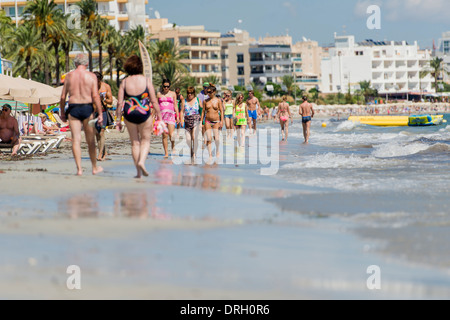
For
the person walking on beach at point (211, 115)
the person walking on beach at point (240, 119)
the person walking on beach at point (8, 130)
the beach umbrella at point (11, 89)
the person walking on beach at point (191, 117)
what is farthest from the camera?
the person walking on beach at point (240, 119)

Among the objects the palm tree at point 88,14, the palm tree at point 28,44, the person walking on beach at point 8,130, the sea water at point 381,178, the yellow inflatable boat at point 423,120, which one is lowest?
the yellow inflatable boat at point 423,120

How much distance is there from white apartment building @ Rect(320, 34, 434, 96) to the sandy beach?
159m

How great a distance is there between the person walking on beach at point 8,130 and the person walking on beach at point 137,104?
7.10 metres

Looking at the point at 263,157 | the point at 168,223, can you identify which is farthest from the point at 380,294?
the point at 263,157

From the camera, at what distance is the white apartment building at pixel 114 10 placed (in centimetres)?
9238

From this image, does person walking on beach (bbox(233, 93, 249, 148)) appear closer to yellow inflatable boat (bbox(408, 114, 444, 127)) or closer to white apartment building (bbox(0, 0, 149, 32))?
yellow inflatable boat (bbox(408, 114, 444, 127))

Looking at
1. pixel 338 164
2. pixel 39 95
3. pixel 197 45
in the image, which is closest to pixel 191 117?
pixel 338 164

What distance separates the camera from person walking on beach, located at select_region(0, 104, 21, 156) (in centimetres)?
1691

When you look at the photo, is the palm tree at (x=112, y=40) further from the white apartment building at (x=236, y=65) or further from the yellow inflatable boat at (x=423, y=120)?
the white apartment building at (x=236, y=65)

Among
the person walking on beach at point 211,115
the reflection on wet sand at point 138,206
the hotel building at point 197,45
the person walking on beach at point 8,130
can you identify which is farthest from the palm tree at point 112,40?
the reflection on wet sand at point 138,206

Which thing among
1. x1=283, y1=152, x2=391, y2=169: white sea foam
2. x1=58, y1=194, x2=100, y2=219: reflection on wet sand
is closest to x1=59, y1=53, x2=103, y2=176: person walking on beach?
x1=58, y1=194, x2=100, y2=219: reflection on wet sand

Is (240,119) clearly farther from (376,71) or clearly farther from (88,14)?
(376,71)

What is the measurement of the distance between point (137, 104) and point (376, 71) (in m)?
163

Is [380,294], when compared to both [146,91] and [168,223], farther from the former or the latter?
[146,91]
